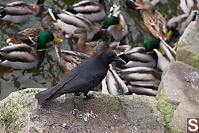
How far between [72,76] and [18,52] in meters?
3.21

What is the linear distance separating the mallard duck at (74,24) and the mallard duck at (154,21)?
1341mm

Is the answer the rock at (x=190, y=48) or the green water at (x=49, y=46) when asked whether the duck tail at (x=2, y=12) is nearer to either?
the green water at (x=49, y=46)

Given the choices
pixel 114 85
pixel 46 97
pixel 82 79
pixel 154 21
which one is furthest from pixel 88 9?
pixel 46 97

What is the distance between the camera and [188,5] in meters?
8.48

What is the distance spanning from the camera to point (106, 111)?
376 cm

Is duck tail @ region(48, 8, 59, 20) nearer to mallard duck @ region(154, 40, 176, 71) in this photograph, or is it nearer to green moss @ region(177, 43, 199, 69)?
mallard duck @ region(154, 40, 176, 71)

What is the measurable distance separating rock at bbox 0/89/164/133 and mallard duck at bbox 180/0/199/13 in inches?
206

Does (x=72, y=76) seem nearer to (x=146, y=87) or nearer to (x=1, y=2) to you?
(x=146, y=87)

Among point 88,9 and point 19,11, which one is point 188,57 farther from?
point 19,11

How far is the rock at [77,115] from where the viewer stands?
3486 mm

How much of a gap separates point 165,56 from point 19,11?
3.73 meters

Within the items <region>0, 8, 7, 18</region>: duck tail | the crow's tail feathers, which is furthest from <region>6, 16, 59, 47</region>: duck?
the crow's tail feathers

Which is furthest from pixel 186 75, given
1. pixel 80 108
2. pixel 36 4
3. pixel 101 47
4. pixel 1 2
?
pixel 1 2

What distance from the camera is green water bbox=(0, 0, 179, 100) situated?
6.41m
